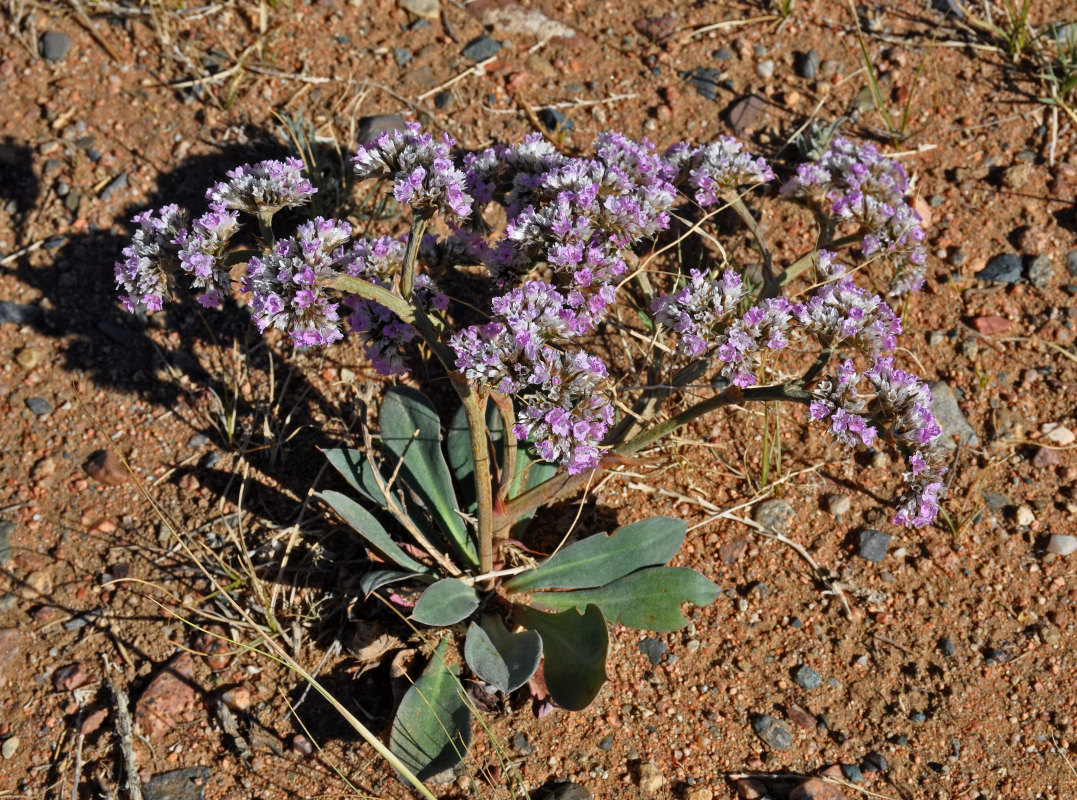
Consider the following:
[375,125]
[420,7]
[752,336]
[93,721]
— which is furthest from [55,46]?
[752,336]

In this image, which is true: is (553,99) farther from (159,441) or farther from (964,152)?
(159,441)

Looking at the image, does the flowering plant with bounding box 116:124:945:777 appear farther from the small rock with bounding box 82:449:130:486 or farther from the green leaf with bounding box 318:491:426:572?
the small rock with bounding box 82:449:130:486

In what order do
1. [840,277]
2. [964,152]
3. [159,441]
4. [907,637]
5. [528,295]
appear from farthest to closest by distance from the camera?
1. [964,152]
2. [159,441]
3. [907,637]
4. [840,277]
5. [528,295]

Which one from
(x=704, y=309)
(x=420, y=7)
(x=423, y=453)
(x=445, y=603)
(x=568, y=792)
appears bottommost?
(x=568, y=792)

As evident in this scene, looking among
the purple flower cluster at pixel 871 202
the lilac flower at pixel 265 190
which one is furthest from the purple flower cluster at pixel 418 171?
the purple flower cluster at pixel 871 202

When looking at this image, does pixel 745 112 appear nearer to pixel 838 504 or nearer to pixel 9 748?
pixel 838 504

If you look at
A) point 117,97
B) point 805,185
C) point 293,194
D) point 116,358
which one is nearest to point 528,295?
point 293,194

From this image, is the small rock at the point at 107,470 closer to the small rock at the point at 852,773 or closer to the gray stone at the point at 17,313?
the gray stone at the point at 17,313
